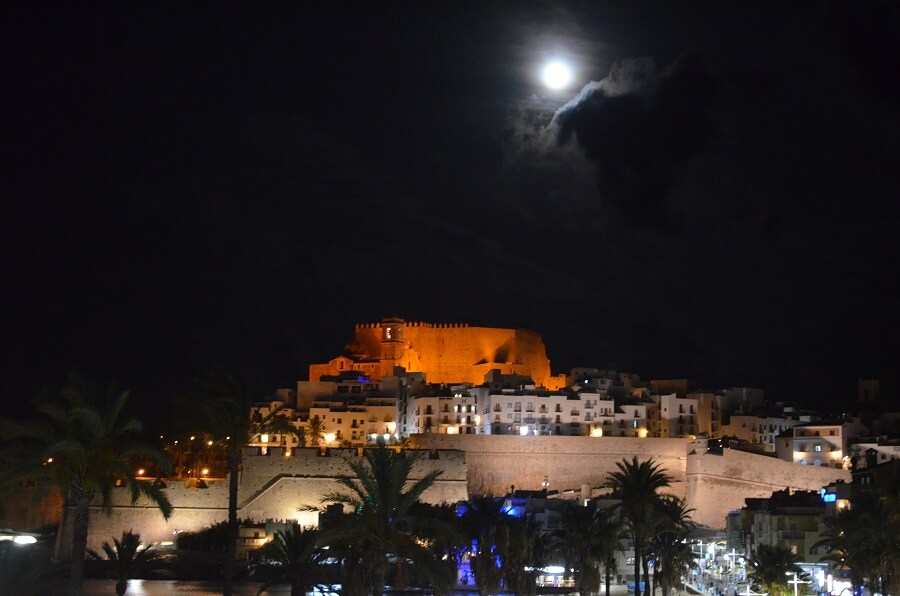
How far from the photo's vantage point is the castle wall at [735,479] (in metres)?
63.0

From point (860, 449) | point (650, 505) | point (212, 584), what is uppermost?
point (860, 449)

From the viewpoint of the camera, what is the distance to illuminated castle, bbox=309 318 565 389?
81.0 m

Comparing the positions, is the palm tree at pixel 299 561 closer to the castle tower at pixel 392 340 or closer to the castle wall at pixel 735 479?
the castle wall at pixel 735 479

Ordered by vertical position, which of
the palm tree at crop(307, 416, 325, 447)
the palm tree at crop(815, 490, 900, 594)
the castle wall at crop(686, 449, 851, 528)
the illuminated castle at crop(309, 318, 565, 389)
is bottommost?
the palm tree at crop(815, 490, 900, 594)

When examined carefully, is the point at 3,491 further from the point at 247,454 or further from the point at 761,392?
the point at 761,392

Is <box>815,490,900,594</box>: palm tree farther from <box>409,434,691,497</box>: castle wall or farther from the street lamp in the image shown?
<box>409,434,691,497</box>: castle wall

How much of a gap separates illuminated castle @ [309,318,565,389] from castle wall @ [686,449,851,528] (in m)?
19.1

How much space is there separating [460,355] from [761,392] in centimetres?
1912

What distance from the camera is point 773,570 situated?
143 ft

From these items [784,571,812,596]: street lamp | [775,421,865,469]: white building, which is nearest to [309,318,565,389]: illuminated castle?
[775,421,865,469]: white building

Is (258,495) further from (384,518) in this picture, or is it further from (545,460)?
(384,518)

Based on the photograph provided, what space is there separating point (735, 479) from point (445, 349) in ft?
77.7

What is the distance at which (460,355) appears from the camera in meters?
82.5

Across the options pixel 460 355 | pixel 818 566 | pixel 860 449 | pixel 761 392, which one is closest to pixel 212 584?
pixel 818 566
